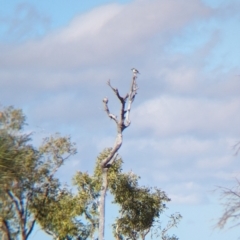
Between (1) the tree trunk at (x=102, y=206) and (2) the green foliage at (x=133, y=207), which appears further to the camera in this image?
(2) the green foliage at (x=133, y=207)

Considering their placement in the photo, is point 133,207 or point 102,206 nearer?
point 102,206

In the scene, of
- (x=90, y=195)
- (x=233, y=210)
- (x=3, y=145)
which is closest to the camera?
(x=3, y=145)

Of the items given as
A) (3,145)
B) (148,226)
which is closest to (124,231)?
(148,226)

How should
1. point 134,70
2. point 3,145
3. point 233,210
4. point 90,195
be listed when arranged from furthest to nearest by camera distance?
point 90,195, point 134,70, point 233,210, point 3,145

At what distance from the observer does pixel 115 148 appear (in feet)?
139

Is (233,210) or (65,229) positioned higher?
(65,229)

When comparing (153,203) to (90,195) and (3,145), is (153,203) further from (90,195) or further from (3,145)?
(3,145)

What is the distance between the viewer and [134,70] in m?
41.4

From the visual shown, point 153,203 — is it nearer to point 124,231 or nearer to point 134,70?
point 124,231

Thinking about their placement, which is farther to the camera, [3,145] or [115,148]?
[115,148]

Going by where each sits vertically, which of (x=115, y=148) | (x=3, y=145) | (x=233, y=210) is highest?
(x=115, y=148)

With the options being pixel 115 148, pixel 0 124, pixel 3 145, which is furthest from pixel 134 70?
pixel 3 145

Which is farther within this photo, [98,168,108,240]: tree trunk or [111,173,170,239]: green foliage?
[111,173,170,239]: green foliage

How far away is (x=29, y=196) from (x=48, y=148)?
3047mm
